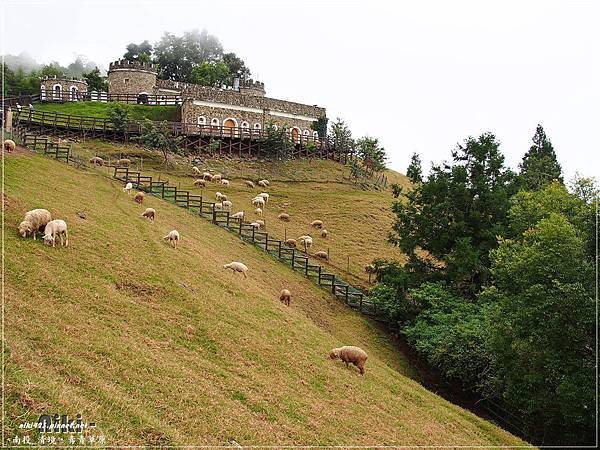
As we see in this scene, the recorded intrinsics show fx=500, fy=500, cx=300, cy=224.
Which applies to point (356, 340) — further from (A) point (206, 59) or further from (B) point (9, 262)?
(A) point (206, 59)

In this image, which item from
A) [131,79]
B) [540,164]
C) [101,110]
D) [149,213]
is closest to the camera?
[149,213]

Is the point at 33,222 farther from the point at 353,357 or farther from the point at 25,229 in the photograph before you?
the point at 353,357

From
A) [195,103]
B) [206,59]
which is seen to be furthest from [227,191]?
[206,59]

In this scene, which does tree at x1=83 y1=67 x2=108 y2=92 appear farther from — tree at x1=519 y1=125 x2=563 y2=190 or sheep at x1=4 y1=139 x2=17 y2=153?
tree at x1=519 y1=125 x2=563 y2=190

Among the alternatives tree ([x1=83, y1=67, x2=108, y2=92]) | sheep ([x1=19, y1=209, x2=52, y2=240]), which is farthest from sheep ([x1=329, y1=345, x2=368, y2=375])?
tree ([x1=83, y1=67, x2=108, y2=92])

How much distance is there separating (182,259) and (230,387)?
10205 mm

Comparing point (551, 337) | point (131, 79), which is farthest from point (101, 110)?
point (551, 337)

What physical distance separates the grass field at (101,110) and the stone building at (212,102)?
2.42 meters

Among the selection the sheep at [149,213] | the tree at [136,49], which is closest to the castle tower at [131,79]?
the tree at [136,49]

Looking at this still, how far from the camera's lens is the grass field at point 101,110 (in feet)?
208

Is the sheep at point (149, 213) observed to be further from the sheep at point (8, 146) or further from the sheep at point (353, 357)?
the sheep at point (353, 357)

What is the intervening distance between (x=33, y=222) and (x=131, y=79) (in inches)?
2321

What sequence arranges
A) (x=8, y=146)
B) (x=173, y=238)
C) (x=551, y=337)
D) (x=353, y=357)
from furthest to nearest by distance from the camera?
(x=8, y=146) < (x=173, y=238) < (x=551, y=337) < (x=353, y=357)

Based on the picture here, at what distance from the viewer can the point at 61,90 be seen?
7169cm
